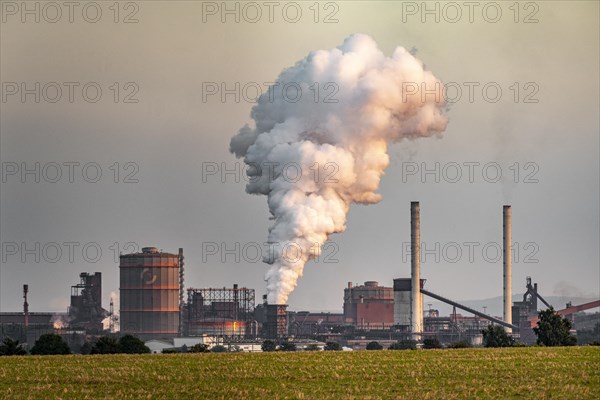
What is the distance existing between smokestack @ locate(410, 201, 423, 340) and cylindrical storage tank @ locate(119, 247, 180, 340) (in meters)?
34.8

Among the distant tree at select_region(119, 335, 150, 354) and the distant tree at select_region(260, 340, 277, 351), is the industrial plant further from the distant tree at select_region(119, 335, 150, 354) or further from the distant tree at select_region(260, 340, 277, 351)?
the distant tree at select_region(119, 335, 150, 354)

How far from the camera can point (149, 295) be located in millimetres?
181000

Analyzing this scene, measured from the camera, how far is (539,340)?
3738 inches

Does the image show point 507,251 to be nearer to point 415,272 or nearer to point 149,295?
point 415,272

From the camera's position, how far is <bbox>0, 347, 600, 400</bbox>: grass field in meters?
43.0

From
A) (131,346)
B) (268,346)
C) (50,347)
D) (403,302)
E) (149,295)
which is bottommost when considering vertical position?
(268,346)

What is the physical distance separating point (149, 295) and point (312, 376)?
13314 cm

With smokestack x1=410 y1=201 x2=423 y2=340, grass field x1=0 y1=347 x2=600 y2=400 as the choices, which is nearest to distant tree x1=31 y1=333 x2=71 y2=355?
grass field x1=0 y1=347 x2=600 y2=400

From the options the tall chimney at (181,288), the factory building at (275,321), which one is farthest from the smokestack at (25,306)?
the factory building at (275,321)

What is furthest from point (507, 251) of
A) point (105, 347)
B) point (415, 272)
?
point (105, 347)

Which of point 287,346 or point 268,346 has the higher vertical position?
point 287,346

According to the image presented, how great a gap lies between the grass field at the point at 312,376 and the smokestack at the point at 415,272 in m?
103

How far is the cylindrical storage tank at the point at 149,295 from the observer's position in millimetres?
180375

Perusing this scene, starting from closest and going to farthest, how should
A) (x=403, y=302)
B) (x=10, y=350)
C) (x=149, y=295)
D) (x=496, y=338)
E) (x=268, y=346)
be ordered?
(x=10, y=350) → (x=496, y=338) → (x=268, y=346) → (x=149, y=295) → (x=403, y=302)
